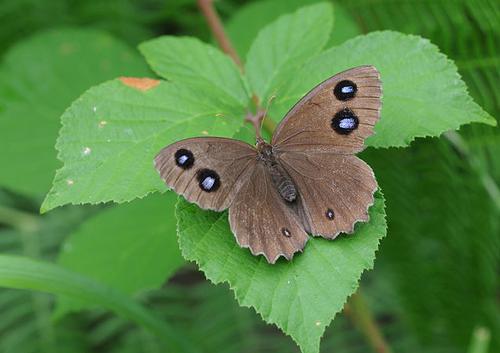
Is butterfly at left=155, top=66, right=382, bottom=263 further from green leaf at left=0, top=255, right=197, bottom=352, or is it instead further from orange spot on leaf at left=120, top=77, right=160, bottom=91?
green leaf at left=0, top=255, right=197, bottom=352

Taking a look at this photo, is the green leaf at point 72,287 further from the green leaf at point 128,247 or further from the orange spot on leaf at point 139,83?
the orange spot on leaf at point 139,83

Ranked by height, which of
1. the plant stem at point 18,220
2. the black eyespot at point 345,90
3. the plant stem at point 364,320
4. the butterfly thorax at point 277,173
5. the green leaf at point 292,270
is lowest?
the plant stem at point 364,320

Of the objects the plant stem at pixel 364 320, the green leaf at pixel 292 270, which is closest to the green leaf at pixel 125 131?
the green leaf at pixel 292 270

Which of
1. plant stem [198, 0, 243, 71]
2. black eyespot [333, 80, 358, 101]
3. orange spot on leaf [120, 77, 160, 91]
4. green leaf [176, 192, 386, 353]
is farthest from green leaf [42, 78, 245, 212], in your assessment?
plant stem [198, 0, 243, 71]

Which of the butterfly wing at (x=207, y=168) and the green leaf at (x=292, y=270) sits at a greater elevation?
the butterfly wing at (x=207, y=168)

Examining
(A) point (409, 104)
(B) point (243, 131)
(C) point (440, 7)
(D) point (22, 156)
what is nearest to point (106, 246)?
(D) point (22, 156)

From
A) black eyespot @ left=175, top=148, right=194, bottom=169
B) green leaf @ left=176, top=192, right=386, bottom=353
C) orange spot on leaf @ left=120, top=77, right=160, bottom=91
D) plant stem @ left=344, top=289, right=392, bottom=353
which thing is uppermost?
orange spot on leaf @ left=120, top=77, right=160, bottom=91
